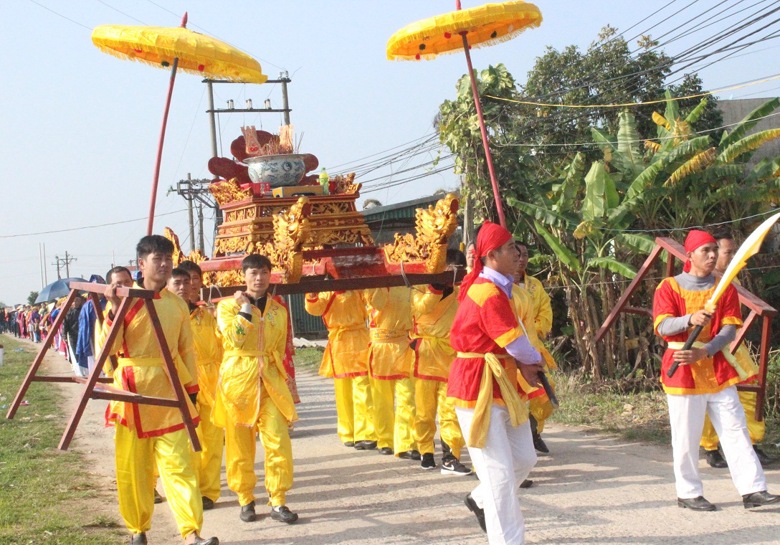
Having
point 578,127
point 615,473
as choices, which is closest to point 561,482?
point 615,473

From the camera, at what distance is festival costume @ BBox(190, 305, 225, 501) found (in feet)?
22.1

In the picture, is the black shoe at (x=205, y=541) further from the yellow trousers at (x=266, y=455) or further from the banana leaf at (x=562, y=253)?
the banana leaf at (x=562, y=253)

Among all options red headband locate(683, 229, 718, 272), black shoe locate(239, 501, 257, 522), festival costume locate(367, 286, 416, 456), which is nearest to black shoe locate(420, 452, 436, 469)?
festival costume locate(367, 286, 416, 456)

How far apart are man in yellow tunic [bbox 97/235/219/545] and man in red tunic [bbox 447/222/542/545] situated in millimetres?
1684

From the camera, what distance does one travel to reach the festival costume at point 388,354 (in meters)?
8.16

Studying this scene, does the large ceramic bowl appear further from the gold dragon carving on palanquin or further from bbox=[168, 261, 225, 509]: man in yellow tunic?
bbox=[168, 261, 225, 509]: man in yellow tunic

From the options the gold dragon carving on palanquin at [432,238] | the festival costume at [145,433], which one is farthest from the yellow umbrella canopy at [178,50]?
the festival costume at [145,433]

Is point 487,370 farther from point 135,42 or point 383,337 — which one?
point 135,42

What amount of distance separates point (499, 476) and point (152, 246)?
2.50 metres

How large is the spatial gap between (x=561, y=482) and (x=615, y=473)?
0.45m

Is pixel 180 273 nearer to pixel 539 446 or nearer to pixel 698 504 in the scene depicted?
pixel 539 446

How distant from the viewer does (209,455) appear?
22.5ft

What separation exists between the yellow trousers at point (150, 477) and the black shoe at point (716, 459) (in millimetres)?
3945

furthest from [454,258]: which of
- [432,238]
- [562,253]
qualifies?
[562,253]
